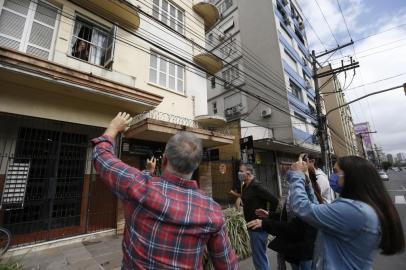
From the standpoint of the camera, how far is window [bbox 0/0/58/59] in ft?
18.9

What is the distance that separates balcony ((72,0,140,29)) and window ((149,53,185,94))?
149 centimetres

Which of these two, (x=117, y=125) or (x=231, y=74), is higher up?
(x=231, y=74)

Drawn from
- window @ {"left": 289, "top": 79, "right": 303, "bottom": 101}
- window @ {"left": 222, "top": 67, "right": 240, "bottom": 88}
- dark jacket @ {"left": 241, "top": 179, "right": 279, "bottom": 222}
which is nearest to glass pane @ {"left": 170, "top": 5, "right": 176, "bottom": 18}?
window @ {"left": 222, "top": 67, "right": 240, "bottom": 88}

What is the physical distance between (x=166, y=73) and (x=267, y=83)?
10676 mm

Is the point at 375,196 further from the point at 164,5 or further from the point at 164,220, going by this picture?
the point at 164,5

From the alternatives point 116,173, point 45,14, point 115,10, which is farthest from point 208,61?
point 116,173

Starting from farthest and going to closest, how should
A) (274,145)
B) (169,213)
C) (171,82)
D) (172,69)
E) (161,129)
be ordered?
(274,145), (172,69), (171,82), (161,129), (169,213)

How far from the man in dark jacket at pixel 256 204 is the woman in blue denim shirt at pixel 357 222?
5.72 feet

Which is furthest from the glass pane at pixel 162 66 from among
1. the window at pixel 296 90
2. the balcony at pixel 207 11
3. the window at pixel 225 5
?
the window at pixel 225 5

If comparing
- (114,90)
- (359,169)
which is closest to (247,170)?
(359,169)

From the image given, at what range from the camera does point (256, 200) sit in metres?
3.53

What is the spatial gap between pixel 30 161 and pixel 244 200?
5994 mm

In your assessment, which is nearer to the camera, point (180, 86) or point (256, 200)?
point (256, 200)

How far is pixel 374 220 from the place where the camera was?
1.46 metres
